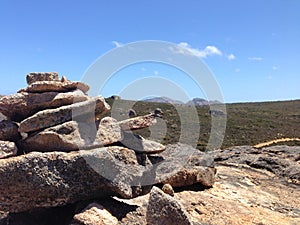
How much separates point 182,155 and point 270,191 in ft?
13.7

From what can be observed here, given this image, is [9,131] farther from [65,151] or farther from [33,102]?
[65,151]

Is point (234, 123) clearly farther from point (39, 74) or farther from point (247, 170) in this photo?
point (39, 74)

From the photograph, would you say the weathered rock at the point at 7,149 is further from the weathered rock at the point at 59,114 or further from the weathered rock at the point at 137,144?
the weathered rock at the point at 137,144

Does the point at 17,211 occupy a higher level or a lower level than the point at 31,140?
lower

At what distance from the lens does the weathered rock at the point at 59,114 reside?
913 centimetres

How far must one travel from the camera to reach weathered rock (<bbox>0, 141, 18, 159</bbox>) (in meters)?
8.70

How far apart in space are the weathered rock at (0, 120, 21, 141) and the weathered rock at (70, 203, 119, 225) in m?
3.21

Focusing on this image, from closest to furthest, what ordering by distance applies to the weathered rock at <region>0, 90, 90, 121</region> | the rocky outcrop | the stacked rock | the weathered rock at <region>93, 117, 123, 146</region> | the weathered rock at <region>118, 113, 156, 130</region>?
the rocky outcrop
the stacked rock
the weathered rock at <region>93, 117, 123, 146</region>
the weathered rock at <region>0, 90, 90, 121</region>
the weathered rock at <region>118, 113, 156, 130</region>

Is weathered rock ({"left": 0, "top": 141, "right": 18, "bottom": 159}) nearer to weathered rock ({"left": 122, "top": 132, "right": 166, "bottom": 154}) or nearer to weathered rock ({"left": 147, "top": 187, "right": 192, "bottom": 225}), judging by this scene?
weathered rock ({"left": 122, "top": 132, "right": 166, "bottom": 154})

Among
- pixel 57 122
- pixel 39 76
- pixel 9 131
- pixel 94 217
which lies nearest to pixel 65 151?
pixel 57 122

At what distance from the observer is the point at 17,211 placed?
8.52 meters

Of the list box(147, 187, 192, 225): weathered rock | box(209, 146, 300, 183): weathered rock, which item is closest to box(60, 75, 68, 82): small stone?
box(147, 187, 192, 225): weathered rock

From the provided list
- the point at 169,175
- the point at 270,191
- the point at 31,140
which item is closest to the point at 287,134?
the point at 270,191

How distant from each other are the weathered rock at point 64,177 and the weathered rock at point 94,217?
53 cm
